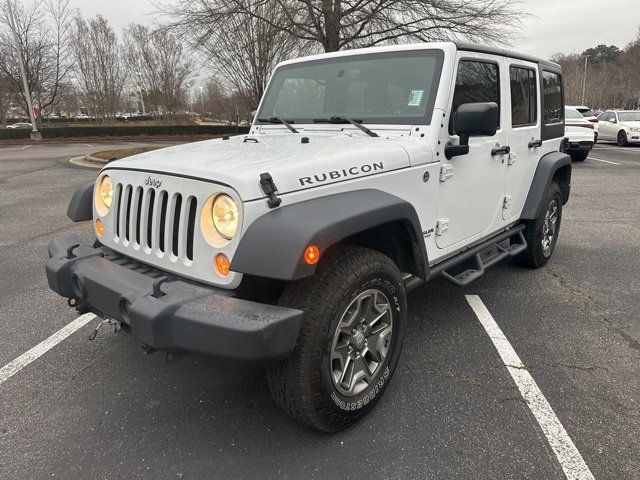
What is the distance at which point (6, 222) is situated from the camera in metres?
6.92

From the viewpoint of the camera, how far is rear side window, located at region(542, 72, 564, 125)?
14.4 ft

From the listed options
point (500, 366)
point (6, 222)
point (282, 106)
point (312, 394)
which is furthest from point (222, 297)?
point (6, 222)

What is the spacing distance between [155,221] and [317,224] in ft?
2.92

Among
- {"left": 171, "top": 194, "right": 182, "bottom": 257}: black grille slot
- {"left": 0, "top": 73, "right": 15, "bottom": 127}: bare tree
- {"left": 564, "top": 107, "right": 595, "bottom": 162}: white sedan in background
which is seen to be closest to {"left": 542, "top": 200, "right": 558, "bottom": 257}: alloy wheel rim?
{"left": 171, "top": 194, "right": 182, "bottom": 257}: black grille slot

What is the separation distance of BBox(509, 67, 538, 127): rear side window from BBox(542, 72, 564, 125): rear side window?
0.89ft

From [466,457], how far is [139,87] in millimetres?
37118

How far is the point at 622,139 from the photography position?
20.1m

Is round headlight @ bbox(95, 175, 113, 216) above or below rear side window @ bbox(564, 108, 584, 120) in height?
below

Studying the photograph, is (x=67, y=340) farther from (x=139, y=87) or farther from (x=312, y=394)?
(x=139, y=87)

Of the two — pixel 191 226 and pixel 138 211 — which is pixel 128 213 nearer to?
pixel 138 211

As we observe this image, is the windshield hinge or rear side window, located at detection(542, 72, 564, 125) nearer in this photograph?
the windshield hinge

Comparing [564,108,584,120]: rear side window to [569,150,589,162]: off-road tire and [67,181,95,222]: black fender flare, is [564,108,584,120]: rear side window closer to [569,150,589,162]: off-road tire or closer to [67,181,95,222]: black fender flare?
[569,150,589,162]: off-road tire

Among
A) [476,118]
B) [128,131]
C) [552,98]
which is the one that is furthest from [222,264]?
[128,131]

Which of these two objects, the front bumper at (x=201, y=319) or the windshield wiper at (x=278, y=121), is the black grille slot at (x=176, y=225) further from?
the windshield wiper at (x=278, y=121)
